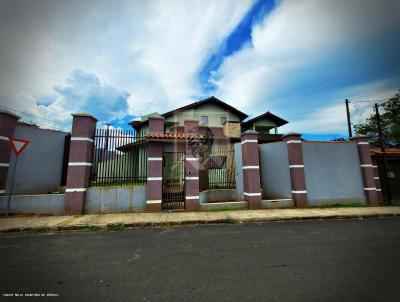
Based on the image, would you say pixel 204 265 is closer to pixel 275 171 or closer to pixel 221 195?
pixel 221 195

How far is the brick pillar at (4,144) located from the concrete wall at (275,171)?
12303mm

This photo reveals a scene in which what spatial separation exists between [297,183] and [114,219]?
8807mm

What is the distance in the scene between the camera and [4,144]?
25.6 feet

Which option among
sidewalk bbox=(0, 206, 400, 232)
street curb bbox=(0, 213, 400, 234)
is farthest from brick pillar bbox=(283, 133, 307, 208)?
street curb bbox=(0, 213, 400, 234)

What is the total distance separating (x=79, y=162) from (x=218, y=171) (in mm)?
7384

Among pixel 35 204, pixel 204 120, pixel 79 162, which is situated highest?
pixel 204 120

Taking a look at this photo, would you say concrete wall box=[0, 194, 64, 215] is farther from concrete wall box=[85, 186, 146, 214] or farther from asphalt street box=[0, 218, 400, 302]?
asphalt street box=[0, 218, 400, 302]

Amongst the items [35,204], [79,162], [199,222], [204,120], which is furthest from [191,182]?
[204,120]

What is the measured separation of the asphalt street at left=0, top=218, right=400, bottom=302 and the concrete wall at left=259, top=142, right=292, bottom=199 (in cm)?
421

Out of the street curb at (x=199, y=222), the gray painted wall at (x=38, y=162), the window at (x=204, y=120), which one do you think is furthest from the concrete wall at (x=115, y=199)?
the window at (x=204, y=120)

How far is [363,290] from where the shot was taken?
2.83 meters

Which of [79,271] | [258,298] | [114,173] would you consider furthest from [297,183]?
[79,271]

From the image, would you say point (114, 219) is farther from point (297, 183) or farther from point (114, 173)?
point (297, 183)

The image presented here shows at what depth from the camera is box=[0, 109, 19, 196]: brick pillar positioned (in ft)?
25.2
